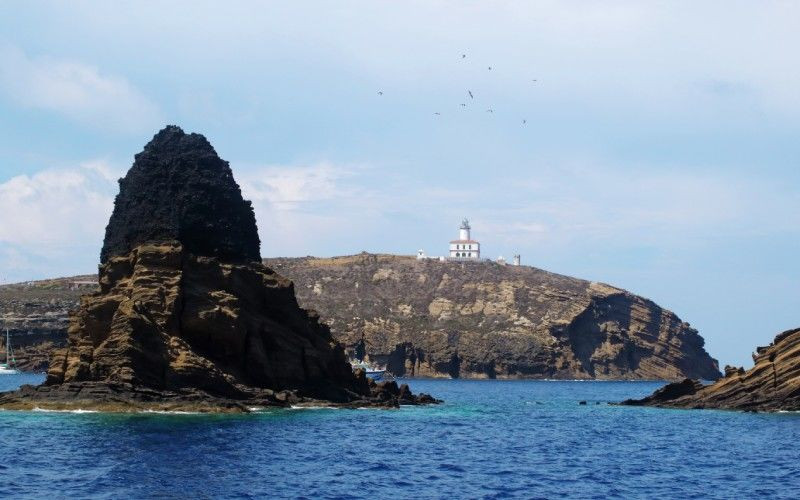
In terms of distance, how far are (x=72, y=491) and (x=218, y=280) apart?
40.2 meters

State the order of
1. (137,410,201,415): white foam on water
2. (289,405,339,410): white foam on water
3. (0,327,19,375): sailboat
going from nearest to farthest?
(137,410,201,415): white foam on water → (289,405,339,410): white foam on water → (0,327,19,375): sailboat

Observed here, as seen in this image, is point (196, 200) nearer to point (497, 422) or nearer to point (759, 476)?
point (497, 422)

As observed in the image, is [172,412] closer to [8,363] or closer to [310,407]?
[310,407]

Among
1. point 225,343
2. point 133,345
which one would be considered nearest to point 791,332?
point 225,343

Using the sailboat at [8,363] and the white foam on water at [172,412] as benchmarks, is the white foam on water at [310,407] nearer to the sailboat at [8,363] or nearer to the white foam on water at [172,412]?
the white foam on water at [172,412]

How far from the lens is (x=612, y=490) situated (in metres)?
45.8

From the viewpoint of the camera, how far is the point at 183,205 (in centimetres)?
8162

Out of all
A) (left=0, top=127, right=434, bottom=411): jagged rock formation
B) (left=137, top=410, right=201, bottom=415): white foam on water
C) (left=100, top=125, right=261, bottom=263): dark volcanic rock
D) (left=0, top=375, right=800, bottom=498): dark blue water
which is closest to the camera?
(left=0, top=375, right=800, bottom=498): dark blue water

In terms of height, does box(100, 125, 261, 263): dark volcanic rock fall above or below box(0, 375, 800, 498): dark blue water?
above

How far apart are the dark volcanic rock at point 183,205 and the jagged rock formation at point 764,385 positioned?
143 feet

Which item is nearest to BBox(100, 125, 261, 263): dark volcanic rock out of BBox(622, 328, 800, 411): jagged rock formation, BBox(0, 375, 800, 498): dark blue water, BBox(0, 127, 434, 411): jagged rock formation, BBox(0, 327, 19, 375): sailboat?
BBox(0, 127, 434, 411): jagged rock formation

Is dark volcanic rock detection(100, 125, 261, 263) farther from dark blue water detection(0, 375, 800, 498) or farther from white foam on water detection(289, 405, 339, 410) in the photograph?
dark blue water detection(0, 375, 800, 498)

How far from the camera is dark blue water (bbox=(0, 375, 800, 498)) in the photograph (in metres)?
43.7

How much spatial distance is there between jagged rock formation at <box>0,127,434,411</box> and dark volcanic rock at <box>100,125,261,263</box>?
10cm
